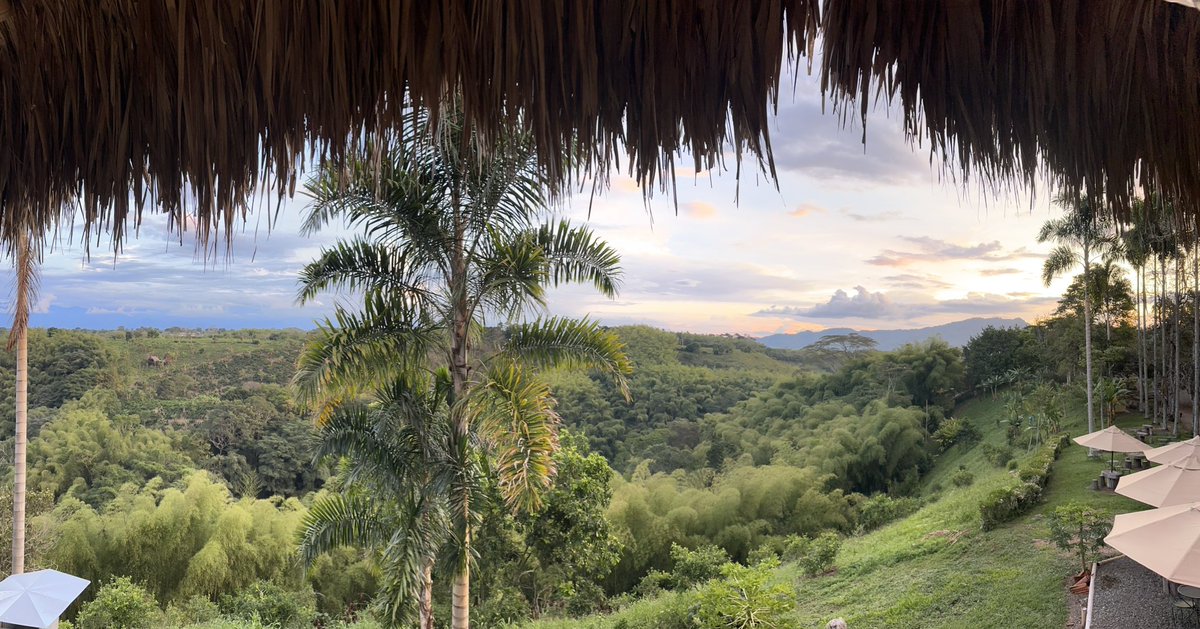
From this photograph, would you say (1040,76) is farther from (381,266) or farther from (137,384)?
(137,384)

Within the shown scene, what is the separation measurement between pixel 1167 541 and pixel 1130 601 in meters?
1.36

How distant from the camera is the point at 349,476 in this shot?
4602mm

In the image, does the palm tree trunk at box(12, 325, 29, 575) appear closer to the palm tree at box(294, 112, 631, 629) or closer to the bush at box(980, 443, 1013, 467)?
the palm tree at box(294, 112, 631, 629)

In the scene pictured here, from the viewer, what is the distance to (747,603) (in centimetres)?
567

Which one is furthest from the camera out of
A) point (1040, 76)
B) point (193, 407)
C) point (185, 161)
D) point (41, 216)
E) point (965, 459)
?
point (965, 459)

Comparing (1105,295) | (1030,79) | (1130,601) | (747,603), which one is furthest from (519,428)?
(1105,295)

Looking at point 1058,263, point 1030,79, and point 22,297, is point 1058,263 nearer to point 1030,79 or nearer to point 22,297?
point 1030,79

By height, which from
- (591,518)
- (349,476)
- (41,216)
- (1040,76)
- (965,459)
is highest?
(1040,76)

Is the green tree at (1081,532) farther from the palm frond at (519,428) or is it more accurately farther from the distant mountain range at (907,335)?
the distant mountain range at (907,335)

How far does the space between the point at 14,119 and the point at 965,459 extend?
20.3 metres

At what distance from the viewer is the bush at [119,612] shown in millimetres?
8031

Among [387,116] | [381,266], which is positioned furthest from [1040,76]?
[381,266]

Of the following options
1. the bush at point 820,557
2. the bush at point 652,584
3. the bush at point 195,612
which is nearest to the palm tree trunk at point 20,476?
the bush at point 195,612

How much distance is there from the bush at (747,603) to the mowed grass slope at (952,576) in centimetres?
20
